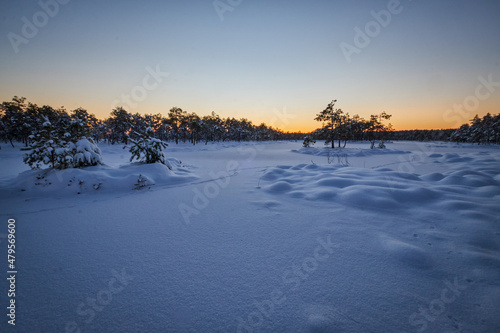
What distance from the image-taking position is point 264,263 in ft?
6.19

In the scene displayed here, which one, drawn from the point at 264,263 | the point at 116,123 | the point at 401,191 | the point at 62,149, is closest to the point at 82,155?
the point at 62,149

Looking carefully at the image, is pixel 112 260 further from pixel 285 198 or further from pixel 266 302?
pixel 285 198

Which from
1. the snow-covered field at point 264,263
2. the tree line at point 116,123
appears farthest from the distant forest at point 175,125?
the snow-covered field at point 264,263

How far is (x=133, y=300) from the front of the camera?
1.46 meters

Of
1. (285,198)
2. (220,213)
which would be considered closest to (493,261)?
(285,198)

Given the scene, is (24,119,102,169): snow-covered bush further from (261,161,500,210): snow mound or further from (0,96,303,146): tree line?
(261,161,500,210): snow mound

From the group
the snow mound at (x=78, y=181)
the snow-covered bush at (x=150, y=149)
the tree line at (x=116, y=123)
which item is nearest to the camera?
the snow mound at (x=78, y=181)

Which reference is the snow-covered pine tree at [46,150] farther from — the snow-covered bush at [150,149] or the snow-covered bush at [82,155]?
the snow-covered bush at [150,149]

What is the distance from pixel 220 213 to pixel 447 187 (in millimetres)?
4985

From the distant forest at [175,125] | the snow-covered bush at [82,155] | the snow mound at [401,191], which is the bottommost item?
the snow mound at [401,191]

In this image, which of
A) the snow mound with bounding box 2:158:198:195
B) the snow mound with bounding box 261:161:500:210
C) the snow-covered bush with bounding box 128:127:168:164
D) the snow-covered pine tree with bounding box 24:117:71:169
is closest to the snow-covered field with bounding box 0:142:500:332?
the snow mound with bounding box 261:161:500:210

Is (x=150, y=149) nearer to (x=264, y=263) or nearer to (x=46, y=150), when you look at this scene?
(x=46, y=150)

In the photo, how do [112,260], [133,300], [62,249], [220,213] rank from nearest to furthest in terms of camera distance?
[133,300] < [112,260] < [62,249] < [220,213]

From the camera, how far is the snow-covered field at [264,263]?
1.29m
